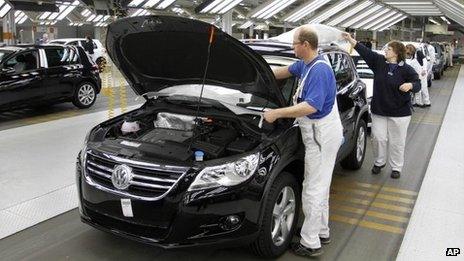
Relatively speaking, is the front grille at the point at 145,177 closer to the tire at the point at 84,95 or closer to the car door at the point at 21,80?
the car door at the point at 21,80

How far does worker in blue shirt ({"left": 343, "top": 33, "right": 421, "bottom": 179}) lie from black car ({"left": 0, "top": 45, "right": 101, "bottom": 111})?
6279mm

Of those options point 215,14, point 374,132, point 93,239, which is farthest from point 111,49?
point 215,14

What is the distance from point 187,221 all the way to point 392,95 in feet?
11.0

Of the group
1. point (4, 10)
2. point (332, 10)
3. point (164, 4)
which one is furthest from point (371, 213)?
point (332, 10)

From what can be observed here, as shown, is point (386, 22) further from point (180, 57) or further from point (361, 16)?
point (180, 57)

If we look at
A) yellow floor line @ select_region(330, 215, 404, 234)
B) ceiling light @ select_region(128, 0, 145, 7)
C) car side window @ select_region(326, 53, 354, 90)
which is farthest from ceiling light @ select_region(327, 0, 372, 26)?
yellow floor line @ select_region(330, 215, 404, 234)

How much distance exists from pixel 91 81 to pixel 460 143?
24.8ft

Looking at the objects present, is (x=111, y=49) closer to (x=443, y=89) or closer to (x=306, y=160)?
(x=306, y=160)

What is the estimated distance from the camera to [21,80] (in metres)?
8.59

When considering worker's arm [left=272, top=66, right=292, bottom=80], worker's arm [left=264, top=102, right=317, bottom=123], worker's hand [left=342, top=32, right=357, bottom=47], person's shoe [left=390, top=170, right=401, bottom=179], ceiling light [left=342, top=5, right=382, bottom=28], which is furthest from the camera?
ceiling light [left=342, top=5, right=382, bottom=28]

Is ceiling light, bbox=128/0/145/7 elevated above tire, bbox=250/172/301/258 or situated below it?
above

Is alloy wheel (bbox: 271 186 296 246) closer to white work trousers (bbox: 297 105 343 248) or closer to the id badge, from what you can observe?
white work trousers (bbox: 297 105 343 248)

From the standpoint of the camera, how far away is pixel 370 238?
3883mm

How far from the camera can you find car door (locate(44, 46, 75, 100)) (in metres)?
9.23
